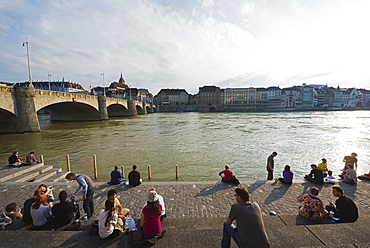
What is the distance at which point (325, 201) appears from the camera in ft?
20.0

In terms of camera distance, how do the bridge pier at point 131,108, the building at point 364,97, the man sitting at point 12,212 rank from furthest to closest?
the building at point 364,97, the bridge pier at point 131,108, the man sitting at point 12,212

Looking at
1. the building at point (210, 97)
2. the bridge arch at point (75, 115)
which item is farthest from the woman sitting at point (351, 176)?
the building at point (210, 97)

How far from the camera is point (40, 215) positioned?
14.3 feet

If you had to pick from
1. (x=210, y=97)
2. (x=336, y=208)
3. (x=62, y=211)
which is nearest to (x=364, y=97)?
(x=210, y=97)

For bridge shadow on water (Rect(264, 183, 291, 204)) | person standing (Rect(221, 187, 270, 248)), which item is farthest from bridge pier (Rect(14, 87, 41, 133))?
person standing (Rect(221, 187, 270, 248))

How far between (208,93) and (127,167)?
122 meters

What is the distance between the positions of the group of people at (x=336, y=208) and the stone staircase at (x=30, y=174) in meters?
9.90

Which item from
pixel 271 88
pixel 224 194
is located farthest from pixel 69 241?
pixel 271 88

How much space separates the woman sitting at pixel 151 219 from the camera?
3.56 metres

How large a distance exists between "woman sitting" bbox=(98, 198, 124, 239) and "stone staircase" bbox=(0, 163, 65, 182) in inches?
262

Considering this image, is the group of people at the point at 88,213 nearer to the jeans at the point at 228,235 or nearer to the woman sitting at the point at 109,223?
the woman sitting at the point at 109,223

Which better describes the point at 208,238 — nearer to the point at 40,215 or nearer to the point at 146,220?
the point at 146,220

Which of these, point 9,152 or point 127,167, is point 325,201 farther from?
point 9,152

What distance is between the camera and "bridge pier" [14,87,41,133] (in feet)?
79.7
